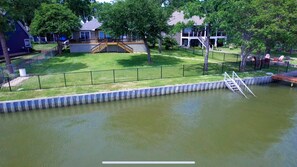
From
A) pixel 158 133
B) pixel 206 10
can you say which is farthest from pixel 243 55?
pixel 158 133

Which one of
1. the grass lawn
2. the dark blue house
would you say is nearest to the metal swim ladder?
the grass lawn

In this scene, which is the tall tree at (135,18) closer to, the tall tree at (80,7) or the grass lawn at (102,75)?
the grass lawn at (102,75)

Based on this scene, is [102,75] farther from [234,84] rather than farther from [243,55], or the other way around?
[243,55]

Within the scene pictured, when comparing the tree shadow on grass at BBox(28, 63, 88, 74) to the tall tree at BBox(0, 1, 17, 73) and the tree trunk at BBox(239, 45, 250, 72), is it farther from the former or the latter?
the tree trunk at BBox(239, 45, 250, 72)

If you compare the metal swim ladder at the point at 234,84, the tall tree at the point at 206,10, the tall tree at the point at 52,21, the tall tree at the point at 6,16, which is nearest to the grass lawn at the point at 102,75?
the metal swim ladder at the point at 234,84

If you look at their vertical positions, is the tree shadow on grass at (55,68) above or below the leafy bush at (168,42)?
below

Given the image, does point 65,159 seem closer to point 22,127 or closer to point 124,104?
point 22,127
